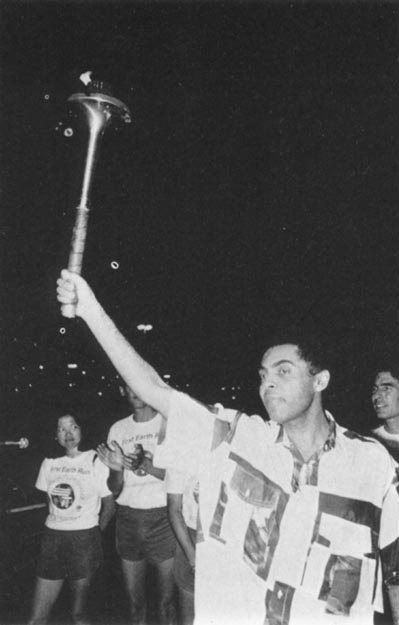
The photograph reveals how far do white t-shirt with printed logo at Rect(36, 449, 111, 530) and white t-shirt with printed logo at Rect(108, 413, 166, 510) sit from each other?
21 cm

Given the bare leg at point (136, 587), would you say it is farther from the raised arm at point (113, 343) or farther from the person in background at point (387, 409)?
the raised arm at point (113, 343)

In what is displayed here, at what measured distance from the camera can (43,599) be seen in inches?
177

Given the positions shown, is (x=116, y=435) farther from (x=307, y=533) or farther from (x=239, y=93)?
(x=239, y=93)

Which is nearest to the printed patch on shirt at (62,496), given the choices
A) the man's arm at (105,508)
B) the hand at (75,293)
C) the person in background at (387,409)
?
the man's arm at (105,508)

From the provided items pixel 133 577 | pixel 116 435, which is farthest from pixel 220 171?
pixel 133 577

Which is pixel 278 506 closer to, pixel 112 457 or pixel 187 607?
pixel 187 607

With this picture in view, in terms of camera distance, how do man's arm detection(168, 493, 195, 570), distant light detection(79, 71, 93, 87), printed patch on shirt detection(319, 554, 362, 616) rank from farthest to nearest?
man's arm detection(168, 493, 195, 570) < printed patch on shirt detection(319, 554, 362, 616) < distant light detection(79, 71, 93, 87)

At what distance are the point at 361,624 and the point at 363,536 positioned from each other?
34 cm

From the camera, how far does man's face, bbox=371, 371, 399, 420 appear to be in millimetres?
4590

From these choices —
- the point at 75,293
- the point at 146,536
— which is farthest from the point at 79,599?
the point at 75,293

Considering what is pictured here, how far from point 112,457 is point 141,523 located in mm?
669

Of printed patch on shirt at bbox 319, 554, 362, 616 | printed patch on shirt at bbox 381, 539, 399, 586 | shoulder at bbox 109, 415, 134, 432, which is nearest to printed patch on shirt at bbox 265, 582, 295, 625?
printed patch on shirt at bbox 319, 554, 362, 616

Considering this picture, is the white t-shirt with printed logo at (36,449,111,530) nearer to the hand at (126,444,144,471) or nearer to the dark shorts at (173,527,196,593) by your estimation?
the hand at (126,444,144,471)

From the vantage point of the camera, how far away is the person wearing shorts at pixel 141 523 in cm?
479
